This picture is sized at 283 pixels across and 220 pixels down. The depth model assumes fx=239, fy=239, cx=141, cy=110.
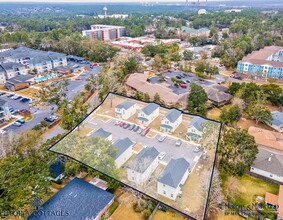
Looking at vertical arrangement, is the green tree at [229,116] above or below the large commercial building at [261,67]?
below

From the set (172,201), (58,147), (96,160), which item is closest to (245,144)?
(172,201)

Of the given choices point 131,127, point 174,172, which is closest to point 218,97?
point 131,127

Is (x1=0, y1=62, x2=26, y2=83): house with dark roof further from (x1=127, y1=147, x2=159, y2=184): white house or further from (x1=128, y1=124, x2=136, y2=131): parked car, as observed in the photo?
(x1=127, y1=147, x2=159, y2=184): white house

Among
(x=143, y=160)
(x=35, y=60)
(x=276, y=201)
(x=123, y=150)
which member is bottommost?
(x=276, y=201)

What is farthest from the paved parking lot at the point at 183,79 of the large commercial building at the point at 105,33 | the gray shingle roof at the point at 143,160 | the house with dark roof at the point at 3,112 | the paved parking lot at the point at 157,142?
the large commercial building at the point at 105,33

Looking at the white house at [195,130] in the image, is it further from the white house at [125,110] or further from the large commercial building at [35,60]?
the large commercial building at [35,60]

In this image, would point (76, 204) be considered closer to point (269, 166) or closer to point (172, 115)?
point (172, 115)
